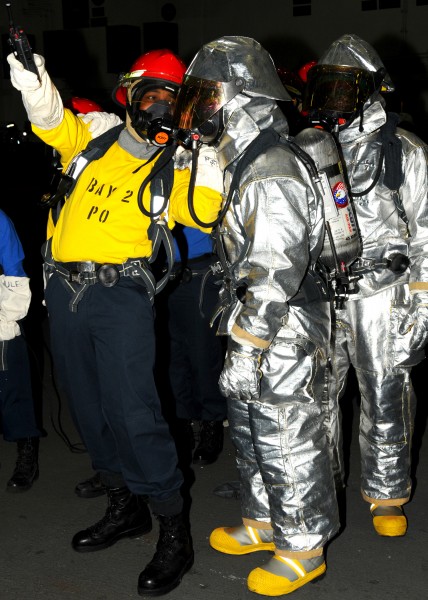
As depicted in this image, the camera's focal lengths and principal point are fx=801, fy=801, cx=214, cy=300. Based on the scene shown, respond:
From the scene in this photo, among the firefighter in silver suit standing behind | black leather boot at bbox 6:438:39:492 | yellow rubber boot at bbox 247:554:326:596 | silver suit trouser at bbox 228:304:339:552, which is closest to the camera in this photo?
silver suit trouser at bbox 228:304:339:552

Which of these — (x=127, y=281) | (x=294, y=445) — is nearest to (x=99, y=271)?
(x=127, y=281)

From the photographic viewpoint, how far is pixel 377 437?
3.71m

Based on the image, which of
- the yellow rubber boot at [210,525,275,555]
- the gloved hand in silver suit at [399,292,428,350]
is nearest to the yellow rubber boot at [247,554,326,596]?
the yellow rubber boot at [210,525,275,555]

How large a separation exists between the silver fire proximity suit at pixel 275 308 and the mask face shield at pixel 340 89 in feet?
1.57

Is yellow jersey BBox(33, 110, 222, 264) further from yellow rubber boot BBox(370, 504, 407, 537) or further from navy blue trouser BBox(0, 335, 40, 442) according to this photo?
yellow rubber boot BBox(370, 504, 407, 537)

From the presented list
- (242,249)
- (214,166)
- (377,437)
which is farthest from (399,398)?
(214,166)

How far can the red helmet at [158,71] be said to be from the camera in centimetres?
331

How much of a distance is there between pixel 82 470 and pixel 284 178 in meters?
2.45

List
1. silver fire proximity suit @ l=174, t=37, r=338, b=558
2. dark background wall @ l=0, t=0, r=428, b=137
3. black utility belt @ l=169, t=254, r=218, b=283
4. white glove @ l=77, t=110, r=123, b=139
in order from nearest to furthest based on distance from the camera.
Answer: silver fire proximity suit @ l=174, t=37, r=338, b=558
white glove @ l=77, t=110, r=123, b=139
black utility belt @ l=169, t=254, r=218, b=283
dark background wall @ l=0, t=0, r=428, b=137

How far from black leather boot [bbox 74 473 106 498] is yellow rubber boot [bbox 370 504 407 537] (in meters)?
1.43

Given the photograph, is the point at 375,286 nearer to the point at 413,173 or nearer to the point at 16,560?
the point at 413,173

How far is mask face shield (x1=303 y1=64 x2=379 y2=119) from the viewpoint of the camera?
3541 millimetres

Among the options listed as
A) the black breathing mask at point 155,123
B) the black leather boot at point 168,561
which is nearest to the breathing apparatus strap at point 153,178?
the black breathing mask at point 155,123

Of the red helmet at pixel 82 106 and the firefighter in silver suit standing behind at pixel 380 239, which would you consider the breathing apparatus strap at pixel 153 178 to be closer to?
the firefighter in silver suit standing behind at pixel 380 239
